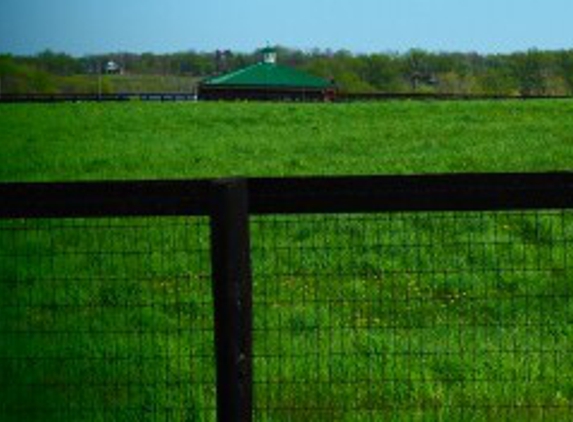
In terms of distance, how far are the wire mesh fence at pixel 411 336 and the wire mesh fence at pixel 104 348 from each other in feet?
1.82

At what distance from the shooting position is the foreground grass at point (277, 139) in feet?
87.1

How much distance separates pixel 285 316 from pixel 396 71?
163341 mm

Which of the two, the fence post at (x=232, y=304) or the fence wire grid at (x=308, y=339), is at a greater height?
the fence post at (x=232, y=304)

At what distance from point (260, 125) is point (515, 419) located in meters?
35.7

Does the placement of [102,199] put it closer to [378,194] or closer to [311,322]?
[378,194]

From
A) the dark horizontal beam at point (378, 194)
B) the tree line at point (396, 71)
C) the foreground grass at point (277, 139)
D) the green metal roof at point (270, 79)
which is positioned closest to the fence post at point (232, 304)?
the dark horizontal beam at point (378, 194)

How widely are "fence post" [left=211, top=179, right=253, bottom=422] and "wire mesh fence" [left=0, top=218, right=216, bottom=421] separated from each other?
3.63ft

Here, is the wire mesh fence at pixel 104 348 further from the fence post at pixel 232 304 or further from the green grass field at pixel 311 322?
Result: the fence post at pixel 232 304

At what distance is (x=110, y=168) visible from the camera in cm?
2792

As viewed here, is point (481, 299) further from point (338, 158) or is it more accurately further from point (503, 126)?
point (503, 126)

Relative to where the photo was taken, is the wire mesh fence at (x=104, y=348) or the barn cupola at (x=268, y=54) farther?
the barn cupola at (x=268, y=54)

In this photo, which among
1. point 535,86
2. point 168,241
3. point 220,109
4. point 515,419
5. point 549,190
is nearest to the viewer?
point 549,190

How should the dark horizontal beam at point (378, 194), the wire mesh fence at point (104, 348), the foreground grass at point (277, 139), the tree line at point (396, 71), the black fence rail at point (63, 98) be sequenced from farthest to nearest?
the tree line at point (396, 71) → the black fence rail at point (63, 98) → the foreground grass at point (277, 139) → the wire mesh fence at point (104, 348) → the dark horizontal beam at point (378, 194)

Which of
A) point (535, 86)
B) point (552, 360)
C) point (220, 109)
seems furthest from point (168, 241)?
point (535, 86)
